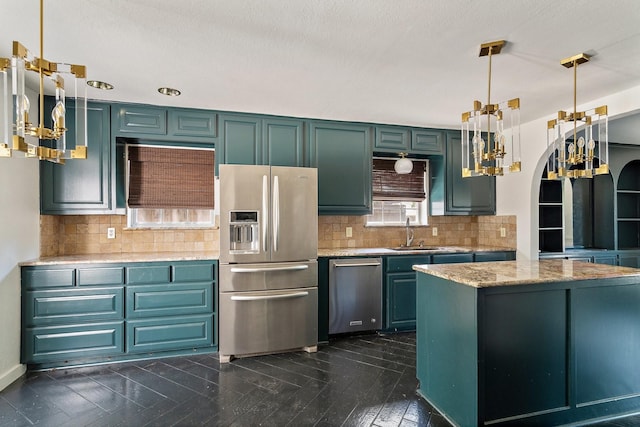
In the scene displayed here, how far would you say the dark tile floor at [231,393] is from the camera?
7.11 feet

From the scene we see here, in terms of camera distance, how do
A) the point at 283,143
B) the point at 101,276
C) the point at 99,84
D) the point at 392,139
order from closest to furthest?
the point at 99,84 < the point at 101,276 < the point at 283,143 < the point at 392,139

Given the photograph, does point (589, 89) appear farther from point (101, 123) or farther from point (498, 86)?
point (101, 123)

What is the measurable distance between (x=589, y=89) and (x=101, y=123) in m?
4.37

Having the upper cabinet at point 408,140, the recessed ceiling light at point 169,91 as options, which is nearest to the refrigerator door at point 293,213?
the recessed ceiling light at point 169,91

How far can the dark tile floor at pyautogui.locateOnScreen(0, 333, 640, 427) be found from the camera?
2160 millimetres

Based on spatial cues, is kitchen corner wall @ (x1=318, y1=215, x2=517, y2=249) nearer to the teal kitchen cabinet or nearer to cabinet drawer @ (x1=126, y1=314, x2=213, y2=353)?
the teal kitchen cabinet

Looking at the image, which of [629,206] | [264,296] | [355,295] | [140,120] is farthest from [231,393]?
[629,206]

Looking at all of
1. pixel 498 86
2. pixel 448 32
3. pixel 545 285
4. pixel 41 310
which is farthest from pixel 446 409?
pixel 41 310

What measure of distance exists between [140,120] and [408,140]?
292 centimetres

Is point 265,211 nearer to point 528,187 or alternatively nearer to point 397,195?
point 397,195

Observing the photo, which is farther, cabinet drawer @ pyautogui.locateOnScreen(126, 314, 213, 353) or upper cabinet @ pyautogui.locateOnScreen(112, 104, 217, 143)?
upper cabinet @ pyautogui.locateOnScreen(112, 104, 217, 143)

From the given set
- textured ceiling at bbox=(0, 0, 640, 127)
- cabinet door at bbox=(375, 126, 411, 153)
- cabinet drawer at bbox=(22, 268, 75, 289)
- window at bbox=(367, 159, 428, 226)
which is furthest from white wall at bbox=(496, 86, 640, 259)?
cabinet drawer at bbox=(22, 268, 75, 289)

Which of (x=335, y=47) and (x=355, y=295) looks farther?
(x=355, y=295)

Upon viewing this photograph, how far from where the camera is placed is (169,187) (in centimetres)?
365
